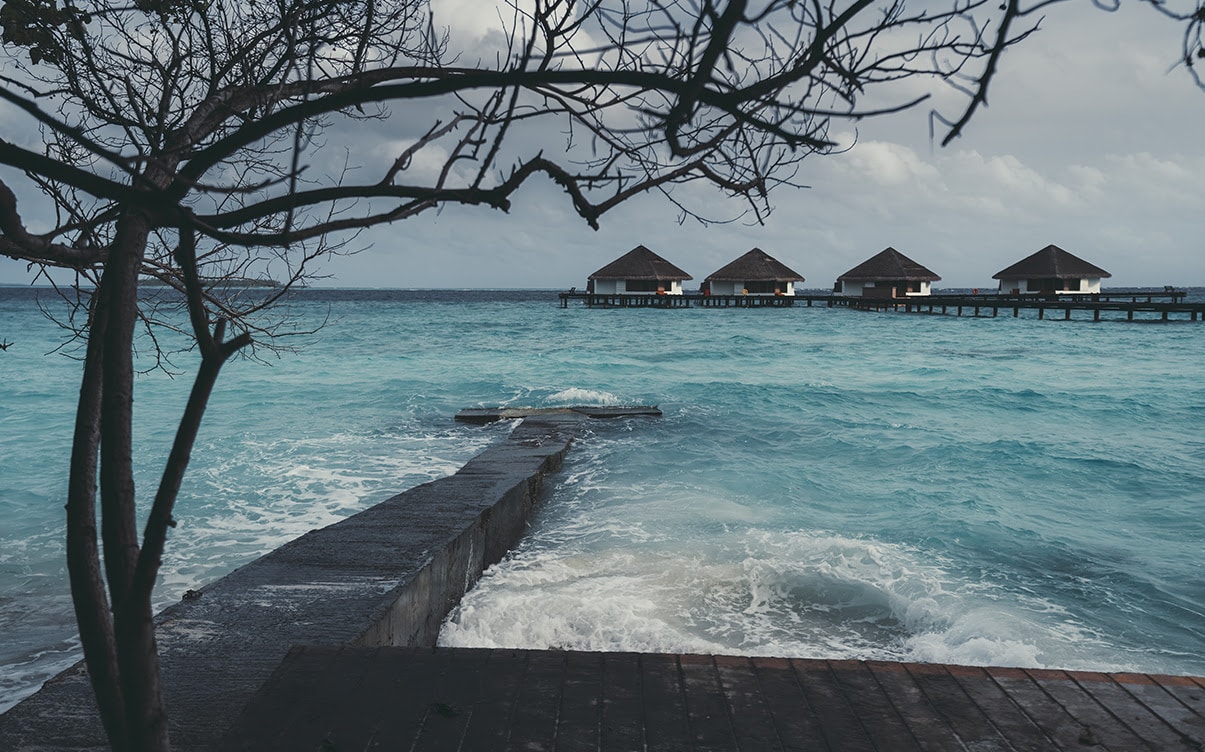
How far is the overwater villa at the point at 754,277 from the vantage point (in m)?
60.7

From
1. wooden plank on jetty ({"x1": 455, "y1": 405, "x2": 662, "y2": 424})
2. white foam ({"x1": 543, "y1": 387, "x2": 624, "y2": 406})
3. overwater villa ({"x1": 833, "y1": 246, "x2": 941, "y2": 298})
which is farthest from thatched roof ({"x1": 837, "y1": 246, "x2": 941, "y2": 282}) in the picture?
wooden plank on jetty ({"x1": 455, "y1": 405, "x2": 662, "y2": 424})

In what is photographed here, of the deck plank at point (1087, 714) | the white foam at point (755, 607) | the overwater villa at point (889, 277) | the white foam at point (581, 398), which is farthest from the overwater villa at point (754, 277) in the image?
the deck plank at point (1087, 714)

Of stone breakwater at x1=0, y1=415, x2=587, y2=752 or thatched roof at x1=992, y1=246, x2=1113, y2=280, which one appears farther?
thatched roof at x1=992, y1=246, x2=1113, y2=280

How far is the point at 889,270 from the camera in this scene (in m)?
57.1

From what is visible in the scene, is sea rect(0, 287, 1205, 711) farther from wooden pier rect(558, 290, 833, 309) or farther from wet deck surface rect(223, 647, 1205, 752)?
wooden pier rect(558, 290, 833, 309)

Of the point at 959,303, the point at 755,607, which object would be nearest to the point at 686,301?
the point at 959,303

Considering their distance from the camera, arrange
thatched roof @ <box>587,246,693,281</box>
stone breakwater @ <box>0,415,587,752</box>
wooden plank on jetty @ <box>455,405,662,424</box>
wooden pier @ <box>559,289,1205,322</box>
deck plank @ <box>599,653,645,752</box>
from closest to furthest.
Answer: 1. deck plank @ <box>599,653,645,752</box>
2. stone breakwater @ <box>0,415,587,752</box>
3. wooden plank on jetty @ <box>455,405,662,424</box>
4. wooden pier @ <box>559,289,1205,322</box>
5. thatched roof @ <box>587,246,693,281</box>

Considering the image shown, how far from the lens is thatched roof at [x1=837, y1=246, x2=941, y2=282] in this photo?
56.3 metres

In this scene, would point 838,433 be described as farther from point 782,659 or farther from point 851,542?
point 782,659

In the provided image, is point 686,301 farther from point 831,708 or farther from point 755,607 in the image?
point 831,708

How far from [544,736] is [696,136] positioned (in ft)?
6.59

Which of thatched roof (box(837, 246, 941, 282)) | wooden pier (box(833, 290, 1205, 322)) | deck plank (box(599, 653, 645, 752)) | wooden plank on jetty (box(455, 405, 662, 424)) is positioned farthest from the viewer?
thatched roof (box(837, 246, 941, 282))

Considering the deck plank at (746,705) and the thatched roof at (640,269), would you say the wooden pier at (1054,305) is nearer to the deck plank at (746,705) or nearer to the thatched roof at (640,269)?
the thatched roof at (640,269)

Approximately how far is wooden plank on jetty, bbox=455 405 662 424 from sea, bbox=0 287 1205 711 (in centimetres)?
46
